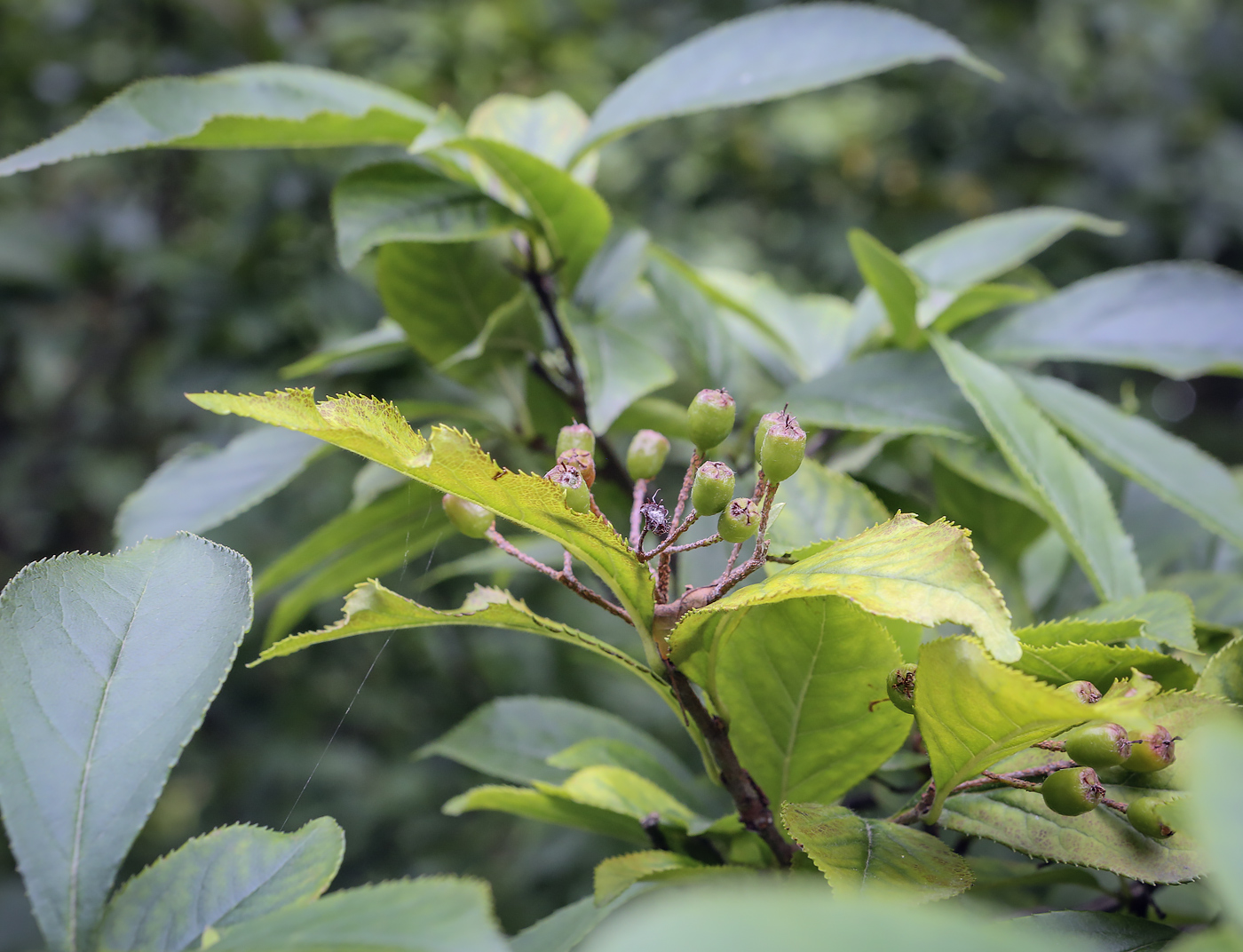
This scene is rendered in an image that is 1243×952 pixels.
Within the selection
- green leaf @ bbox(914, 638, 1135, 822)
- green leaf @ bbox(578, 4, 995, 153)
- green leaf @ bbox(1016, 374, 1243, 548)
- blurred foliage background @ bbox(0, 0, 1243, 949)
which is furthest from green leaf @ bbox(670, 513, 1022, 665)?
blurred foliage background @ bbox(0, 0, 1243, 949)

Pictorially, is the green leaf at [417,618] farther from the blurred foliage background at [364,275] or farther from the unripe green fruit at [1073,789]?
the blurred foliage background at [364,275]

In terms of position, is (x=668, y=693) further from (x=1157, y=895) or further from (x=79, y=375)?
(x=79, y=375)

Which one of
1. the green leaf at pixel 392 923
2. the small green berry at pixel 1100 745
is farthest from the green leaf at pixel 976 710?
the green leaf at pixel 392 923

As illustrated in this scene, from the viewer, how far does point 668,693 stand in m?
0.50

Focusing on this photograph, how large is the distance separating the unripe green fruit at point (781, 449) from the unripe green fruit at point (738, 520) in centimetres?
2

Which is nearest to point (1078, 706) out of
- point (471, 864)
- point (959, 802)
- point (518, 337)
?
point (959, 802)

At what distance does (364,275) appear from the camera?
1.59m

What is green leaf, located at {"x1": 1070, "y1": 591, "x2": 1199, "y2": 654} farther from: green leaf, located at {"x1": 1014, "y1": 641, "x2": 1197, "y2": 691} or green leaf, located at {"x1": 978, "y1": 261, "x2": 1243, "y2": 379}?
green leaf, located at {"x1": 978, "y1": 261, "x2": 1243, "y2": 379}

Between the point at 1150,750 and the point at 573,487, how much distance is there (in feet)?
1.00

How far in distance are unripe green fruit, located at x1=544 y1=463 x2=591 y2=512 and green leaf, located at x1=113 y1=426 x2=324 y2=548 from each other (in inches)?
14.8

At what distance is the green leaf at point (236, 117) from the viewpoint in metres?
0.69

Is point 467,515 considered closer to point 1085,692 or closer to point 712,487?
point 712,487

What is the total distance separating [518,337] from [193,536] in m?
0.38

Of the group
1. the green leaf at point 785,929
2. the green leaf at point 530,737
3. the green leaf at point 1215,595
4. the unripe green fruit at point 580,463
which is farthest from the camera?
the green leaf at point 530,737
